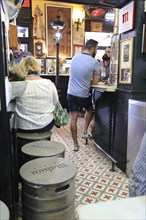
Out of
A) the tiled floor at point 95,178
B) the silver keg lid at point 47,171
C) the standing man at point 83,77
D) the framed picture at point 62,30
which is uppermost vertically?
the framed picture at point 62,30

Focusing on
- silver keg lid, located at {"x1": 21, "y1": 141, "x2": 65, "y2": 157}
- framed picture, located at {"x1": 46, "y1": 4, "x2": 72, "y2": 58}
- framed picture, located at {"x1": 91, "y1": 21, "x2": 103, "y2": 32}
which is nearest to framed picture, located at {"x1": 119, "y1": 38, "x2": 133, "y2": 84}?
silver keg lid, located at {"x1": 21, "y1": 141, "x2": 65, "y2": 157}

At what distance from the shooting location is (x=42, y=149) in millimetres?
1890

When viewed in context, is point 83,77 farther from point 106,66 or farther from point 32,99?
point 32,99

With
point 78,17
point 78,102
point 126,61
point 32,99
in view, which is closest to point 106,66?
point 78,102

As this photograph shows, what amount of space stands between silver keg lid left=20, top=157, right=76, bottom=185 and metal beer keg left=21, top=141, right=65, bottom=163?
0.30 feet

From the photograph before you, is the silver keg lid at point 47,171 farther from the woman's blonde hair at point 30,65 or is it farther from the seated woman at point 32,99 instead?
the woman's blonde hair at point 30,65

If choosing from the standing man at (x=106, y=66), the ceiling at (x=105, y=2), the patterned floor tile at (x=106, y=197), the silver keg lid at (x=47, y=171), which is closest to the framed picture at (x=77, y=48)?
the standing man at (x=106, y=66)

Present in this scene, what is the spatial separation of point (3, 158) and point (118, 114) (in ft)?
5.24

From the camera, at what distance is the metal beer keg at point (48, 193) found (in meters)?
1.39

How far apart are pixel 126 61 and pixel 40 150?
1.39 m

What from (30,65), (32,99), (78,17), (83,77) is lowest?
(32,99)

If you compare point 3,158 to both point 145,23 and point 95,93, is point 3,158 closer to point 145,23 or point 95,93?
point 145,23

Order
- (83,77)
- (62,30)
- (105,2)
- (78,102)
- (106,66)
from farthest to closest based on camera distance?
(62,30) → (106,66) → (78,102) → (83,77) → (105,2)

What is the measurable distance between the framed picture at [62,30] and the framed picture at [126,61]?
4170mm
